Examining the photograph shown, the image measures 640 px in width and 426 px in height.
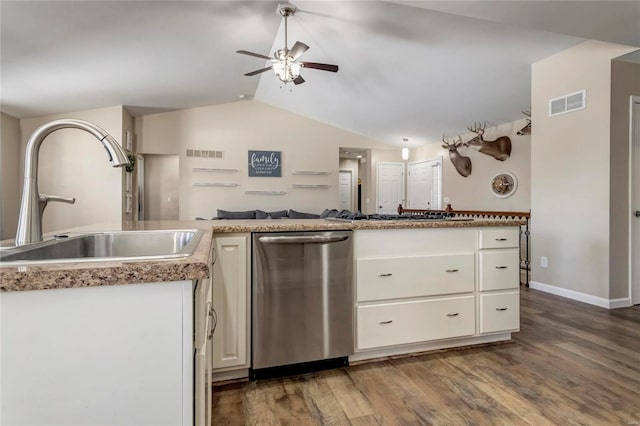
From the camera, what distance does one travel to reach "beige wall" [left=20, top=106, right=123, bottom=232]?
17.7ft

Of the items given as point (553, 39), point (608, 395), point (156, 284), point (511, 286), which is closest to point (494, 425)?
point (608, 395)

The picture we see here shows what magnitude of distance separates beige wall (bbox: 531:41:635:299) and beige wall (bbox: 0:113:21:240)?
7.02 metres

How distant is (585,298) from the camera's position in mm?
3482

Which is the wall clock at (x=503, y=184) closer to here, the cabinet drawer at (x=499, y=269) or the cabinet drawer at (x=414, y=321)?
the cabinet drawer at (x=499, y=269)

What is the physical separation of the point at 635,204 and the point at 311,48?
4.06m

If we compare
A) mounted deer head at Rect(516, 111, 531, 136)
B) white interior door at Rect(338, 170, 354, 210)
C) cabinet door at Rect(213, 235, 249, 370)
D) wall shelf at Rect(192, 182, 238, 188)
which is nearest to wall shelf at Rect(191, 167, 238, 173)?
wall shelf at Rect(192, 182, 238, 188)

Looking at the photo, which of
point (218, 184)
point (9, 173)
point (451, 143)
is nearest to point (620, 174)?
point (451, 143)

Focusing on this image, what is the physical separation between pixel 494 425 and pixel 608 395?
0.74 meters

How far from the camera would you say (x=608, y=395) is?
5.80 feet

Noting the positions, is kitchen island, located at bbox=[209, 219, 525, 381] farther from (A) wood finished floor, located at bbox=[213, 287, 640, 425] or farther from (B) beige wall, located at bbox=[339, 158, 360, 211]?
(B) beige wall, located at bbox=[339, 158, 360, 211]

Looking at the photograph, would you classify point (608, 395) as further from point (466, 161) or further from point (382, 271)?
point (466, 161)

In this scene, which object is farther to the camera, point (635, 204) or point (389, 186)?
point (389, 186)

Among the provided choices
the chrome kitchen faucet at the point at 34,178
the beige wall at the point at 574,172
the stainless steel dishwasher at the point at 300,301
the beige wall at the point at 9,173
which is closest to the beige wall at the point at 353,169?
the beige wall at the point at 574,172

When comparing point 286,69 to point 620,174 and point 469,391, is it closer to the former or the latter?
point 469,391
